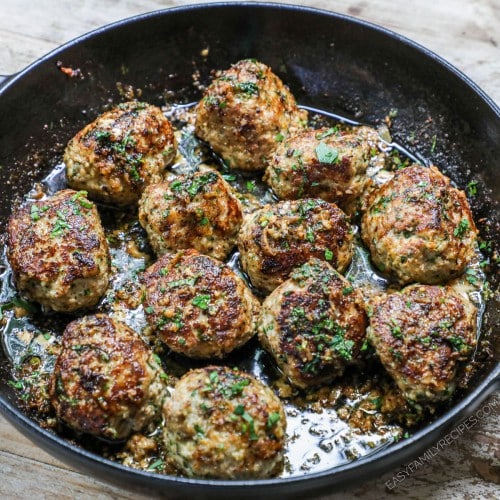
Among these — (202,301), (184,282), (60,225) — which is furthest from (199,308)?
(60,225)

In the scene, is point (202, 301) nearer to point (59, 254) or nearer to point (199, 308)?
point (199, 308)

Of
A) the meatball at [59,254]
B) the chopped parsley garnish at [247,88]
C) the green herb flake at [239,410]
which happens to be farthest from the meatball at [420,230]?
the meatball at [59,254]

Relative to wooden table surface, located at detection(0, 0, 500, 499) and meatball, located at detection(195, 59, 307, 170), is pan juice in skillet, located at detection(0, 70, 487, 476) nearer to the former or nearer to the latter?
meatball, located at detection(195, 59, 307, 170)

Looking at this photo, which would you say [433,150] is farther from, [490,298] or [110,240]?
[110,240]

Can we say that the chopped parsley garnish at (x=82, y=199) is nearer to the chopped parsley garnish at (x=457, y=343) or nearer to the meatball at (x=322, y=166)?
the meatball at (x=322, y=166)

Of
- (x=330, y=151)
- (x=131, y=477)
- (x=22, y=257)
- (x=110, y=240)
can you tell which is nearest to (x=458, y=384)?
(x=330, y=151)

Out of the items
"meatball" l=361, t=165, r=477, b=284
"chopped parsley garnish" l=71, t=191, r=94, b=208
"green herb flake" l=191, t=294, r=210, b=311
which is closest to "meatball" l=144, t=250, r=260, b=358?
"green herb flake" l=191, t=294, r=210, b=311

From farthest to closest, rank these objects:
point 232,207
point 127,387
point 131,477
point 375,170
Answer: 1. point 375,170
2. point 232,207
3. point 127,387
4. point 131,477
